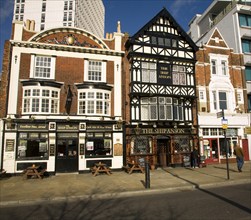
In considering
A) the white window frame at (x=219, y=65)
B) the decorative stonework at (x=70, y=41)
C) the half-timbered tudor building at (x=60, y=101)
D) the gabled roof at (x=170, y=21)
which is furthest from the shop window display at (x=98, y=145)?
the white window frame at (x=219, y=65)

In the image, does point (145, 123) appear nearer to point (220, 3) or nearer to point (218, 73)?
point (218, 73)

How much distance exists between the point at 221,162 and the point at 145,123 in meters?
8.21

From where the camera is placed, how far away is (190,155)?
59.1 feet

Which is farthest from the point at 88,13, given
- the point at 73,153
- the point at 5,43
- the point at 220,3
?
the point at 73,153

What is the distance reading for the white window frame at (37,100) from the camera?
15258 mm

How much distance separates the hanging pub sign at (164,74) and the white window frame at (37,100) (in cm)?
905

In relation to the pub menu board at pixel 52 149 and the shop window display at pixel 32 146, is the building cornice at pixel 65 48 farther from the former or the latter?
the pub menu board at pixel 52 149

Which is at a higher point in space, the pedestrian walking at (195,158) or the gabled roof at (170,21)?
the gabled roof at (170,21)

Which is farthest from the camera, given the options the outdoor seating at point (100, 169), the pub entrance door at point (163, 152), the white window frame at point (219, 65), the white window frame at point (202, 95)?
the white window frame at point (219, 65)

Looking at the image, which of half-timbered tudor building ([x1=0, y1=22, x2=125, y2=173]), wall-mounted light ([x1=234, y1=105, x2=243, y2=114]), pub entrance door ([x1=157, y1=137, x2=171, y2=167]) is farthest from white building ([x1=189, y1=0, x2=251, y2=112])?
half-timbered tudor building ([x1=0, y1=22, x2=125, y2=173])

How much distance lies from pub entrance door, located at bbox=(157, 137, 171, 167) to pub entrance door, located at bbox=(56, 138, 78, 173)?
6.90 meters

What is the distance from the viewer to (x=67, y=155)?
50.6ft

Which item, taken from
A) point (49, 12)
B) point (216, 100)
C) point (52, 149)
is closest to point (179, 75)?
point (216, 100)

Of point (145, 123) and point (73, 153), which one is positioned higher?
point (145, 123)
